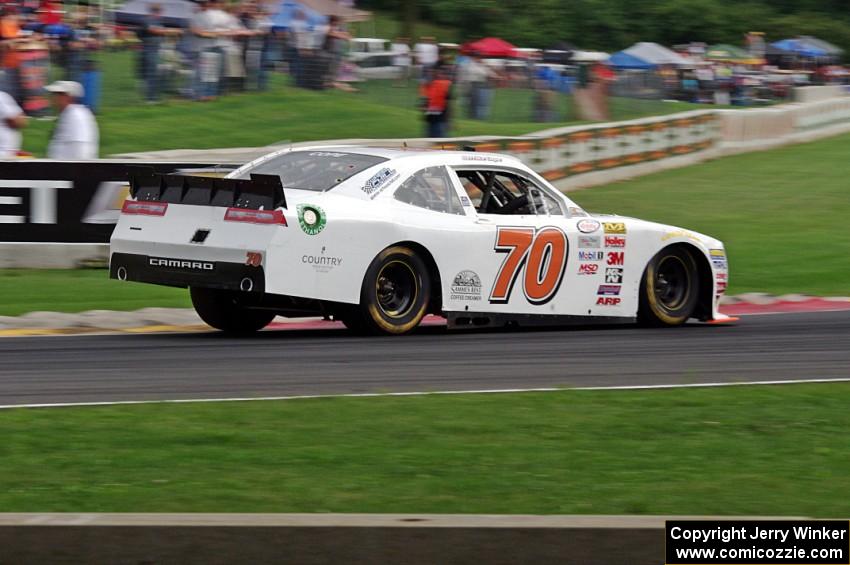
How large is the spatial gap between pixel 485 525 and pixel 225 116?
71.0 feet

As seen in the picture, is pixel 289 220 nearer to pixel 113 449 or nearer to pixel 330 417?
pixel 330 417

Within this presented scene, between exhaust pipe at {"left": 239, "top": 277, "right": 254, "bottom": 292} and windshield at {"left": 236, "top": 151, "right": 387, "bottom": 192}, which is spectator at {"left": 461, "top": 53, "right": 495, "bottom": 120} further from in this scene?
exhaust pipe at {"left": 239, "top": 277, "right": 254, "bottom": 292}

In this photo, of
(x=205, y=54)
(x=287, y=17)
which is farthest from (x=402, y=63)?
(x=205, y=54)

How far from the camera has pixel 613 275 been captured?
12.5 metres

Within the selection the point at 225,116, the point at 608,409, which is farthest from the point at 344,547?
the point at 225,116

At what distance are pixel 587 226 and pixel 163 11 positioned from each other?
15.5m

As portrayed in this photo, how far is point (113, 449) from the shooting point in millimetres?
6746

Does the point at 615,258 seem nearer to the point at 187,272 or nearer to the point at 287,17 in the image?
the point at 187,272

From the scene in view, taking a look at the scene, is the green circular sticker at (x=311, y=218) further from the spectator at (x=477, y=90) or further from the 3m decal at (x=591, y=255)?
the spectator at (x=477, y=90)

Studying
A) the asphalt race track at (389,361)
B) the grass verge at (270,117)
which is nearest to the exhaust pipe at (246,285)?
the asphalt race track at (389,361)

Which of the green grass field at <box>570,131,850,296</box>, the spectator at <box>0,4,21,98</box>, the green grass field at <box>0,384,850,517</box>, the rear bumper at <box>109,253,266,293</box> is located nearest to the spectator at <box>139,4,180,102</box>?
the spectator at <box>0,4,21,98</box>

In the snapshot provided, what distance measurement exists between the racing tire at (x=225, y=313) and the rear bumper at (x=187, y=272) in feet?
2.37

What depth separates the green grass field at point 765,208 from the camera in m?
17.5

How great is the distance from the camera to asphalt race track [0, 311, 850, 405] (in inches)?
347
